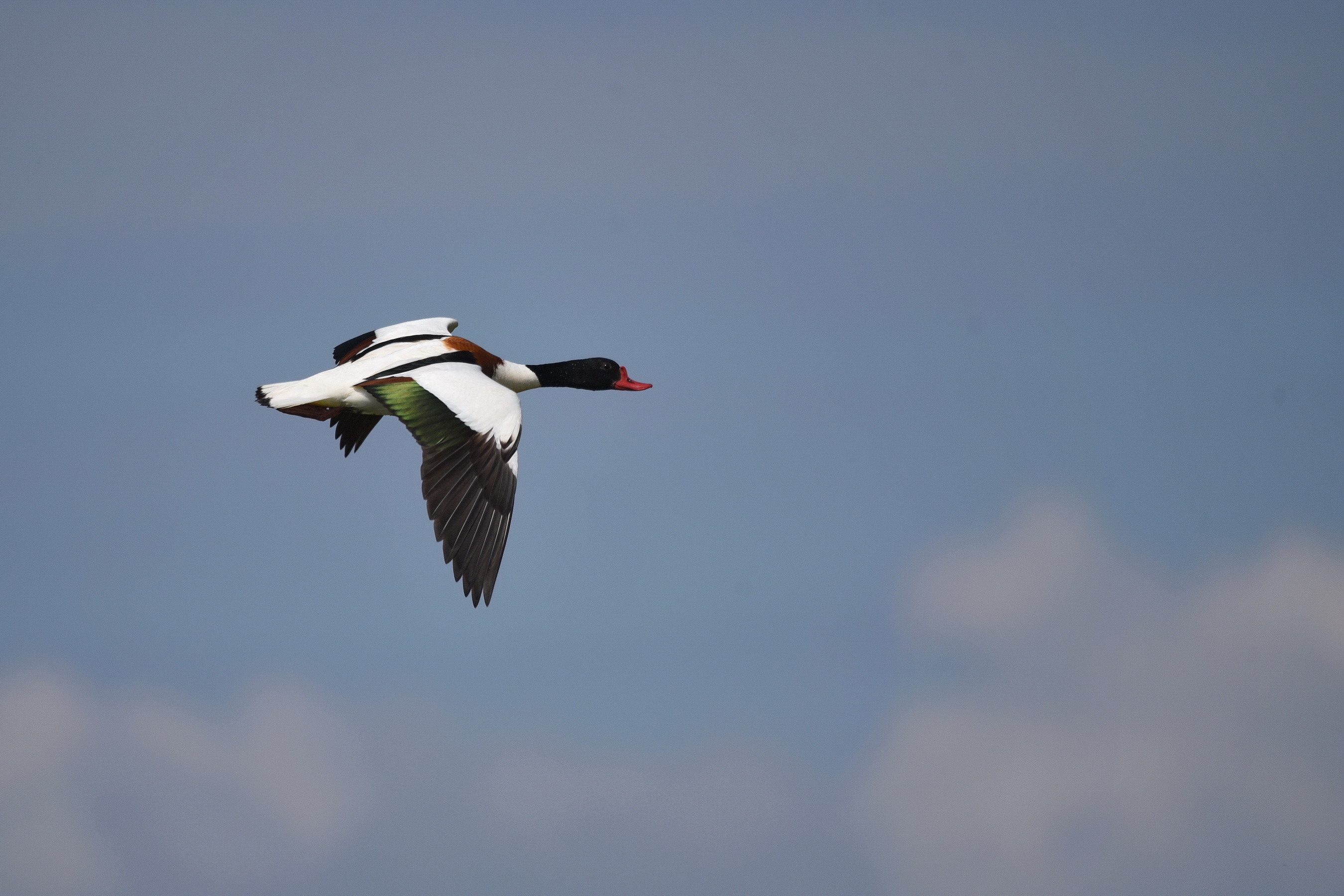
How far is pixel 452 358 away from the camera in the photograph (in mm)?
18266

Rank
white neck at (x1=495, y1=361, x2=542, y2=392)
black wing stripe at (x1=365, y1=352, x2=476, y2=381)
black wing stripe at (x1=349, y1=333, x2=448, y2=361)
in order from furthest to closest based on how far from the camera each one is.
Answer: white neck at (x1=495, y1=361, x2=542, y2=392)
black wing stripe at (x1=349, y1=333, x2=448, y2=361)
black wing stripe at (x1=365, y1=352, x2=476, y2=381)

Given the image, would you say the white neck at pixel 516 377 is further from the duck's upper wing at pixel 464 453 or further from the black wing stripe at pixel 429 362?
the duck's upper wing at pixel 464 453

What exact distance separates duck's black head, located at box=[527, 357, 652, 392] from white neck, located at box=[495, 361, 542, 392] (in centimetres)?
20

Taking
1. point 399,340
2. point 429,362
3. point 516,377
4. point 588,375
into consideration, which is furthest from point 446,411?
point 588,375

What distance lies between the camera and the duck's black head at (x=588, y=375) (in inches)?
820

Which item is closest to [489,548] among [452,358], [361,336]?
[452,358]

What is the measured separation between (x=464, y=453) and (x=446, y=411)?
68 cm

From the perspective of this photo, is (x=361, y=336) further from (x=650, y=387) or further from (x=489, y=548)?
(x=489, y=548)

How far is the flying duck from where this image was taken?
15.4 meters

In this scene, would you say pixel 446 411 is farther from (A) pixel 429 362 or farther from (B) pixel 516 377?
(B) pixel 516 377

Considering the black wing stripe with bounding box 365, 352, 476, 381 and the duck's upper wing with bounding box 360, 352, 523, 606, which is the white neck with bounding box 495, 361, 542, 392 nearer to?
the black wing stripe with bounding box 365, 352, 476, 381

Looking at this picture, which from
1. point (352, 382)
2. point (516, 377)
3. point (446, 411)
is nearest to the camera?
point (446, 411)

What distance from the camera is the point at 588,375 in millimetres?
21031

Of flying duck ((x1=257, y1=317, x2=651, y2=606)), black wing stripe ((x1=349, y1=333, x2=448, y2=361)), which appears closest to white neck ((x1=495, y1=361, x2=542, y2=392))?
flying duck ((x1=257, y1=317, x2=651, y2=606))
